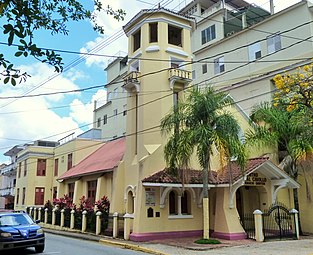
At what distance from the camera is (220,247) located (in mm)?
15062

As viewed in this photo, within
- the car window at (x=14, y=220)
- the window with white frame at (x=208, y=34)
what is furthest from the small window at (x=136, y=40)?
the window with white frame at (x=208, y=34)

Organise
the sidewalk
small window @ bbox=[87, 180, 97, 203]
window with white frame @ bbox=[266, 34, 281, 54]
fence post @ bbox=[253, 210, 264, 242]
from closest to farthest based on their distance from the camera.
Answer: the sidewalk, fence post @ bbox=[253, 210, 264, 242], small window @ bbox=[87, 180, 97, 203], window with white frame @ bbox=[266, 34, 281, 54]

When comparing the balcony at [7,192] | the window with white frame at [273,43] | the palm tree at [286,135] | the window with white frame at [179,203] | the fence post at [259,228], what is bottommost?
the fence post at [259,228]

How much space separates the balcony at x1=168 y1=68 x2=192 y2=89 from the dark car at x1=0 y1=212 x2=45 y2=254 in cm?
1061

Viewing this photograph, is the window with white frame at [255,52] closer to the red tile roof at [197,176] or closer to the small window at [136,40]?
the small window at [136,40]

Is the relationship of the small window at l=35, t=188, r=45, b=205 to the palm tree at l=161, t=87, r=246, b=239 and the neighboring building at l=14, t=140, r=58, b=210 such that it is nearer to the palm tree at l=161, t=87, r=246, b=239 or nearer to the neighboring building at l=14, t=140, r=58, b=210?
the neighboring building at l=14, t=140, r=58, b=210

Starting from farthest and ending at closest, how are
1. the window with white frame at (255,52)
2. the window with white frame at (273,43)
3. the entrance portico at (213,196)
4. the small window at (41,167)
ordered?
the small window at (41,167), the window with white frame at (255,52), the window with white frame at (273,43), the entrance portico at (213,196)

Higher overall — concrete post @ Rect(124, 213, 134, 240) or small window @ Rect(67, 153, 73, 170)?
small window @ Rect(67, 153, 73, 170)

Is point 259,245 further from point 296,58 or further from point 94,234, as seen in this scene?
point 296,58

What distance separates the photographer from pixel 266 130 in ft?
67.2

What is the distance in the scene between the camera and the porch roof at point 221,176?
17.8 metres

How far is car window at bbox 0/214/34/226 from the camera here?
1411 cm

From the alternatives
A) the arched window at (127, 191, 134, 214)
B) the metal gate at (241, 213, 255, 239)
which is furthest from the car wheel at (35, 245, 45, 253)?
the metal gate at (241, 213, 255, 239)

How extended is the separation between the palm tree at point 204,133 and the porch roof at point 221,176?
1069 mm
